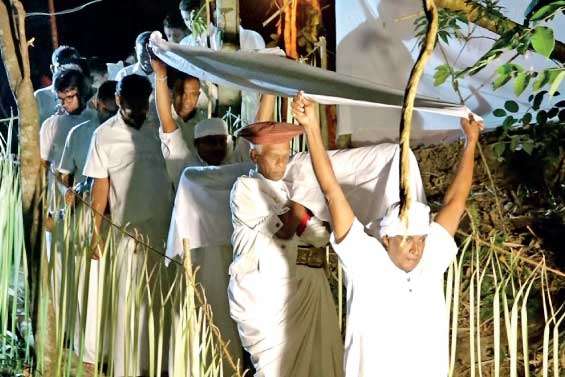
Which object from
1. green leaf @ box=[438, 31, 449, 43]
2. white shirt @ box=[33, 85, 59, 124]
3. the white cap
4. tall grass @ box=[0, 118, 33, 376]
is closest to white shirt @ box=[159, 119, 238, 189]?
the white cap

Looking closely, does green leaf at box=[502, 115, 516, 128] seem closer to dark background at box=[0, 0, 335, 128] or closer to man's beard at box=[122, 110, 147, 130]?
man's beard at box=[122, 110, 147, 130]

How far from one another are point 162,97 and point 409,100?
1951 mm

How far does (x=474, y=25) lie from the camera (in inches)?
210

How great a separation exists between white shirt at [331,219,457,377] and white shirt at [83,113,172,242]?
82.2 inches

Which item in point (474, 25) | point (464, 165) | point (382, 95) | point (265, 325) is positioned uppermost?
point (474, 25)

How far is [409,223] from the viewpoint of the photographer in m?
3.51

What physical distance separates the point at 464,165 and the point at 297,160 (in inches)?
33.3

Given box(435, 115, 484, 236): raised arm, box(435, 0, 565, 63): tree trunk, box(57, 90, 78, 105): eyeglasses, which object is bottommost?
box(435, 115, 484, 236): raised arm

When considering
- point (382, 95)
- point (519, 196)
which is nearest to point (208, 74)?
point (382, 95)

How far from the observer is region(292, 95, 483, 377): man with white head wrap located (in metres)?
3.58

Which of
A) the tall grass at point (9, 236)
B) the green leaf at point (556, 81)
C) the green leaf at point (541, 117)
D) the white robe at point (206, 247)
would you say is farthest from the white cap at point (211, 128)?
the green leaf at point (556, 81)

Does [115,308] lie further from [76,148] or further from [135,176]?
[76,148]

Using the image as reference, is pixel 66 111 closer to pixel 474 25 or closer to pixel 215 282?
pixel 215 282

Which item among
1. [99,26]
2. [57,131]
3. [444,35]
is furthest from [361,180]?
[99,26]
